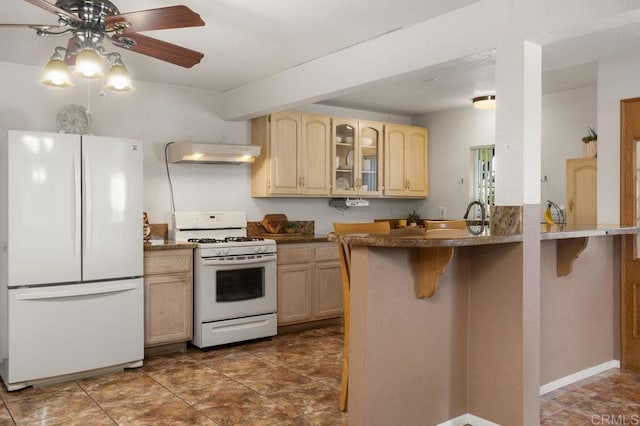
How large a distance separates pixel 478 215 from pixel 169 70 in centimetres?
382

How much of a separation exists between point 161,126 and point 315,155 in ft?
5.28

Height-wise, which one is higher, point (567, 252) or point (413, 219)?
point (413, 219)

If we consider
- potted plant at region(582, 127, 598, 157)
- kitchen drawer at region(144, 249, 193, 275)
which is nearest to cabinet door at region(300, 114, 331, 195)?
kitchen drawer at region(144, 249, 193, 275)

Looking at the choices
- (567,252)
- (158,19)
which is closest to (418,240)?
(158,19)

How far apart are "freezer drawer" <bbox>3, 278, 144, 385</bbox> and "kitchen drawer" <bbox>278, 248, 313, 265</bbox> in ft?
4.57

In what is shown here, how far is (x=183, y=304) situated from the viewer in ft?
14.8

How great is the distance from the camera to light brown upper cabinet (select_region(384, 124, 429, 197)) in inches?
247

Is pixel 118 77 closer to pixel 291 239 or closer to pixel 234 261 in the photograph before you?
pixel 234 261

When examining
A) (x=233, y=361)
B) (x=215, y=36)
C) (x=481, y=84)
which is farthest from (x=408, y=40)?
(x=233, y=361)

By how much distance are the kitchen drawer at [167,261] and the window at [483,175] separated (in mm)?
3464

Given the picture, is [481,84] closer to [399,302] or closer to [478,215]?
[478,215]

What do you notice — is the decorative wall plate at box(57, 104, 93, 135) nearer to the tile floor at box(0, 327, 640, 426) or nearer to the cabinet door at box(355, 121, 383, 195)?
the tile floor at box(0, 327, 640, 426)

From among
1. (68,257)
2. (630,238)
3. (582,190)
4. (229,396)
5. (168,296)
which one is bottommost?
(229,396)

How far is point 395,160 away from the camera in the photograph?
250 inches
